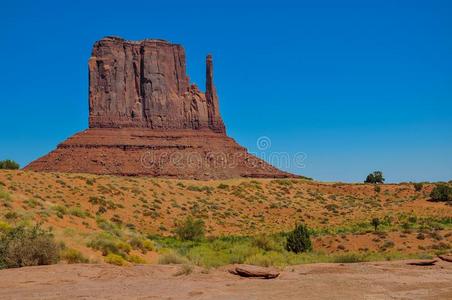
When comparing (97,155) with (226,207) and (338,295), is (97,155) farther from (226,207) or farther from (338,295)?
(338,295)

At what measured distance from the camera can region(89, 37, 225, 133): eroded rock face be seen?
107438mm

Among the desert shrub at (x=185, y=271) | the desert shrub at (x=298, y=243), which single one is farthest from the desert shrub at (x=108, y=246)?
the desert shrub at (x=298, y=243)

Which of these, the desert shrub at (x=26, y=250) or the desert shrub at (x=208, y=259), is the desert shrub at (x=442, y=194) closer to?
the desert shrub at (x=208, y=259)

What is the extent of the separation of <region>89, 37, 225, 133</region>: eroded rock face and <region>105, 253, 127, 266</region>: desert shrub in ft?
290

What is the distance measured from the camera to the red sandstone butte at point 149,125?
3494 inches

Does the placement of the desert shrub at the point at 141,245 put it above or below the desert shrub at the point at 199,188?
below

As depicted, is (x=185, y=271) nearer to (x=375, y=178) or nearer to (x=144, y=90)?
(x=375, y=178)

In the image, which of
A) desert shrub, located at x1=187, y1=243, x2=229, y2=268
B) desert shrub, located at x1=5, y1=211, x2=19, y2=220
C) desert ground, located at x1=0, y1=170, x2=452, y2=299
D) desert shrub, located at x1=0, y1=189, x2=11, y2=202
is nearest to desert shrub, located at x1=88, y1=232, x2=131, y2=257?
desert ground, located at x1=0, y1=170, x2=452, y2=299

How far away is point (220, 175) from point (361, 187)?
99.2 feet

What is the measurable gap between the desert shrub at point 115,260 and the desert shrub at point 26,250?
2.05 meters

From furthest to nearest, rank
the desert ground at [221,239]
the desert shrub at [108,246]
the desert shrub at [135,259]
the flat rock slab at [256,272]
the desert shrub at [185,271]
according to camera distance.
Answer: the desert shrub at [135,259], the desert shrub at [108,246], the desert shrub at [185,271], the flat rock slab at [256,272], the desert ground at [221,239]

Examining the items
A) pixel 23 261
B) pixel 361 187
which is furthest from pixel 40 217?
pixel 361 187

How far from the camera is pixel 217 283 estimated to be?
12.7m

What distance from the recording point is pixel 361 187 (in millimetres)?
67500
